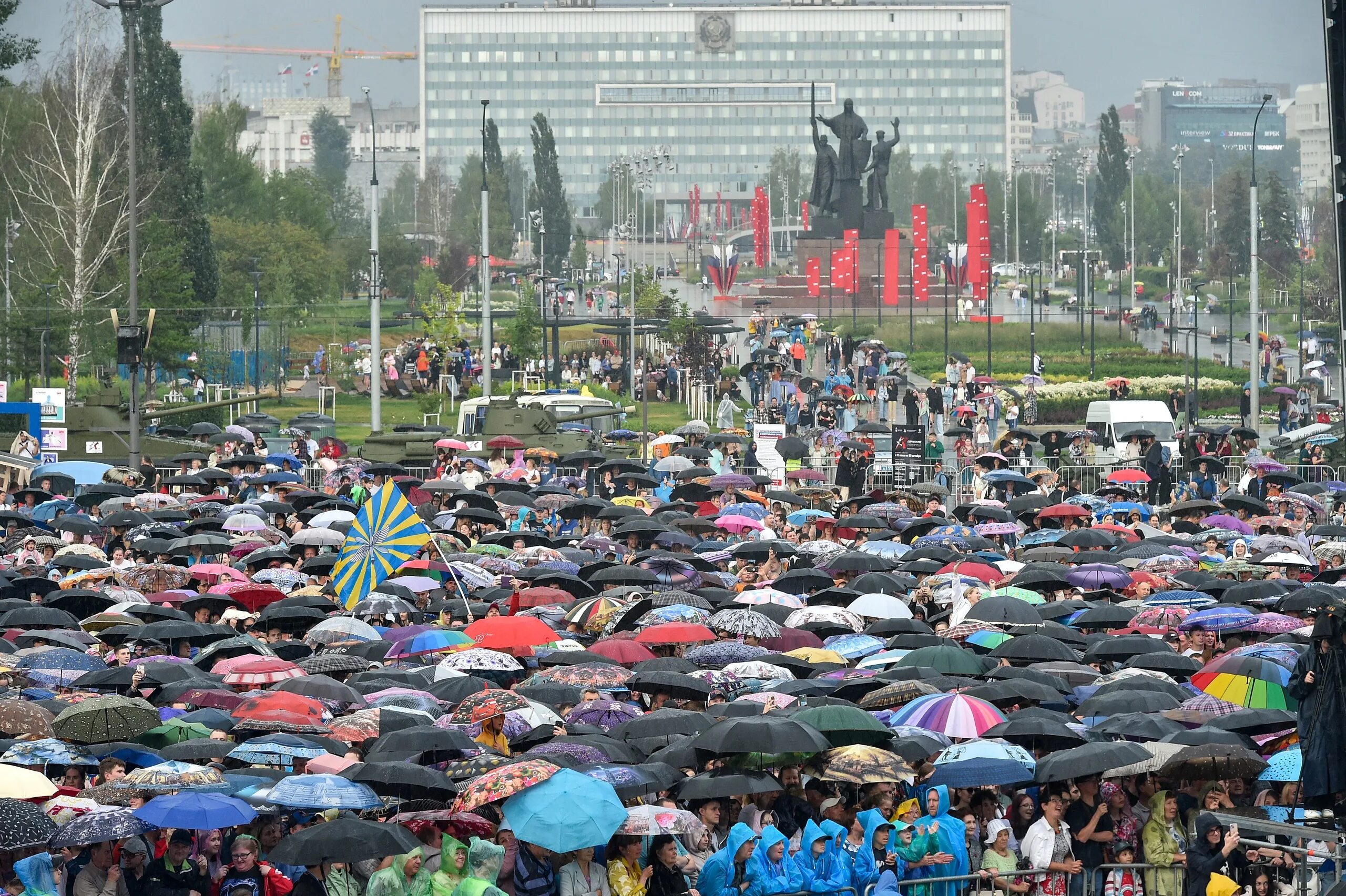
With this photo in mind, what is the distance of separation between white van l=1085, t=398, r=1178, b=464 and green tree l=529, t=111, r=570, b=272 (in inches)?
2530

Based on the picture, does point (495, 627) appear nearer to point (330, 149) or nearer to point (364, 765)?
point (364, 765)

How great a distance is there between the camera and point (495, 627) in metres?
17.1

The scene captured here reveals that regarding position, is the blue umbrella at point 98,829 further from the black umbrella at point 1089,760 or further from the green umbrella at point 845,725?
the black umbrella at point 1089,760

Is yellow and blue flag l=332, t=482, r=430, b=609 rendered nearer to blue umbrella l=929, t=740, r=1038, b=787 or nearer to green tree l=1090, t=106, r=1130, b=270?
blue umbrella l=929, t=740, r=1038, b=787

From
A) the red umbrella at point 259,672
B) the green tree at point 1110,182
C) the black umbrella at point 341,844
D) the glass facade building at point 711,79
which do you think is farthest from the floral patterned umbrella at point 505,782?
the glass facade building at point 711,79

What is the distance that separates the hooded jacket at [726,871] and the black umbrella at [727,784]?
0.53 m

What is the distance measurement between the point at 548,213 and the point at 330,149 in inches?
2082

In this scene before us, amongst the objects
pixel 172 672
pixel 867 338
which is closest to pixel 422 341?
pixel 867 338

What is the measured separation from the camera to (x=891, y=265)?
78.4 metres

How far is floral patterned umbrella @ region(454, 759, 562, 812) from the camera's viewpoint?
11.8m

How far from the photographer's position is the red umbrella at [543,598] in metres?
19.8

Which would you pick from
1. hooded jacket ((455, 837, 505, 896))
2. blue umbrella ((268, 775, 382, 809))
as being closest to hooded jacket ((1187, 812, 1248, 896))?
hooded jacket ((455, 837, 505, 896))

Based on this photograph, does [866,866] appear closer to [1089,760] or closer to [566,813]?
[1089,760]

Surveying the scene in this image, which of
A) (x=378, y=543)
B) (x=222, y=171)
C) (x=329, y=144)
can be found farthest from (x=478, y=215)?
(x=378, y=543)
